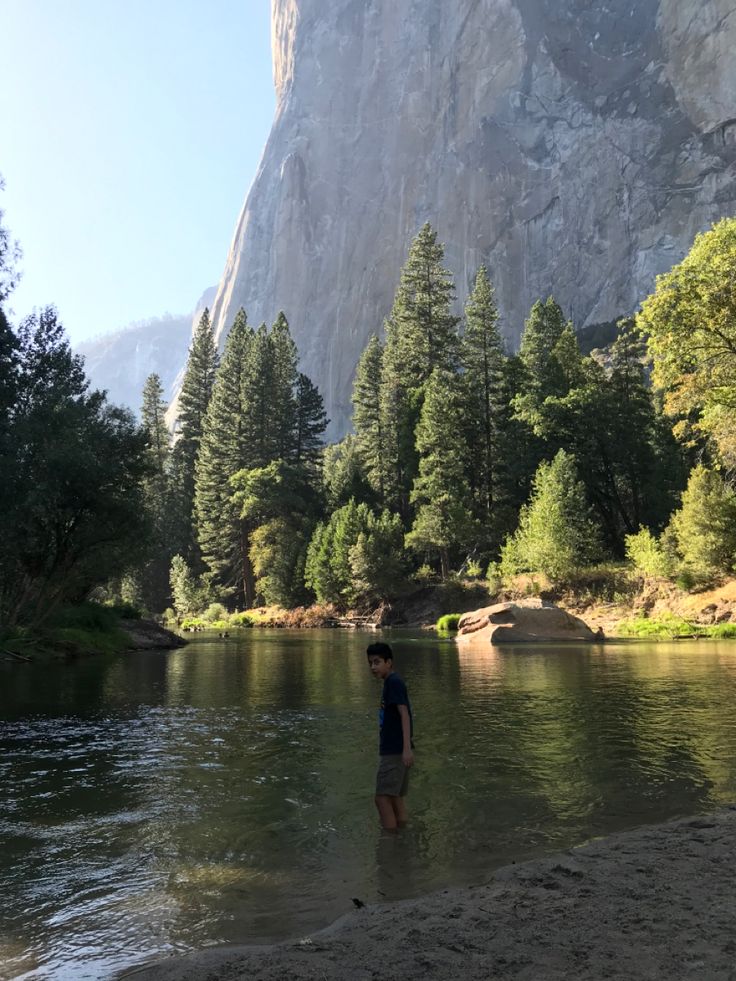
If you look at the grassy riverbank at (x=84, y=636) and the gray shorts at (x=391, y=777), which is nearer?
the gray shorts at (x=391, y=777)

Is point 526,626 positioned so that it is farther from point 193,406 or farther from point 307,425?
point 193,406

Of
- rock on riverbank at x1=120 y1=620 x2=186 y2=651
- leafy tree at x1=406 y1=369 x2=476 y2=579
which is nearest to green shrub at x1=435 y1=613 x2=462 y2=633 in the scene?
leafy tree at x1=406 y1=369 x2=476 y2=579

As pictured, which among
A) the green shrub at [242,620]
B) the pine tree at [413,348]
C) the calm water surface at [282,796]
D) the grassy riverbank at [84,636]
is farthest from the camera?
the pine tree at [413,348]

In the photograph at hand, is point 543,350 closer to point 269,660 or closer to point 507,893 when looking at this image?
point 269,660

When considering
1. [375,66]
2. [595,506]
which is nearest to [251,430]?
[595,506]

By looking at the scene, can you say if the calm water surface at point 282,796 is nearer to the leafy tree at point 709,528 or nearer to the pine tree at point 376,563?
the leafy tree at point 709,528

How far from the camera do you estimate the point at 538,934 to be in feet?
13.8

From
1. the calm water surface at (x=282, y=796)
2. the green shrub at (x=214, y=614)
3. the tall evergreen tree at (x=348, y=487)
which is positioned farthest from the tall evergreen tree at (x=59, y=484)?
the tall evergreen tree at (x=348, y=487)

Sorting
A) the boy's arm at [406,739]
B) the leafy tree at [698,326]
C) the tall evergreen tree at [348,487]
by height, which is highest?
the tall evergreen tree at [348,487]

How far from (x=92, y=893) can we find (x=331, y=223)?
18137cm

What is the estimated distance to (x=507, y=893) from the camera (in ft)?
16.2

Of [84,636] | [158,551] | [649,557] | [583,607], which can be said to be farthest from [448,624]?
[158,551]

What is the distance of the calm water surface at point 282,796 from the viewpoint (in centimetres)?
511

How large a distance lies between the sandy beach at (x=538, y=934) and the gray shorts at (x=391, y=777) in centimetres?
162
